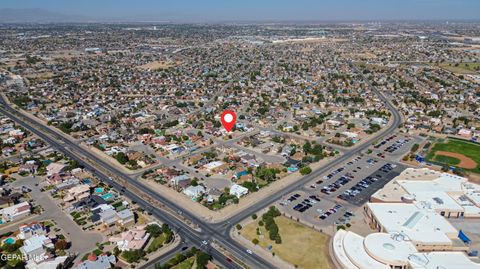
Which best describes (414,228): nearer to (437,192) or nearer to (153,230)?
(437,192)

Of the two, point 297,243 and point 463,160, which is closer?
point 297,243


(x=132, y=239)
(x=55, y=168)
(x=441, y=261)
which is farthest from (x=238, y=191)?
(x=55, y=168)

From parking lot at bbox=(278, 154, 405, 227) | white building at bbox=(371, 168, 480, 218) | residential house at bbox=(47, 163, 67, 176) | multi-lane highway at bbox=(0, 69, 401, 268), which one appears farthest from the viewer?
residential house at bbox=(47, 163, 67, 176)

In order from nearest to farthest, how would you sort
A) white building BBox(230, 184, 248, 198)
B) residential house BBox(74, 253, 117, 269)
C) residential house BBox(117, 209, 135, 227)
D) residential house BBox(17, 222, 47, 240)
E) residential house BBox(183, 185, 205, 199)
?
residential house BBox(74, 253, 117, 269) < residential house BBox(17, 222, 47, 240) < residential house BBox(117, 209, 135, 227) < residential house BBox(183, 185, 205, 199) < white building BBox(230, 184, 248, 198)

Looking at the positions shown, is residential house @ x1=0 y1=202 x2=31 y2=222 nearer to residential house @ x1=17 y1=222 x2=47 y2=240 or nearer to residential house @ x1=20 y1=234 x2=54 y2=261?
residential house @ x1=17 y1=222 x2=47 y2=240

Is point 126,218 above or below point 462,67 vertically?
below

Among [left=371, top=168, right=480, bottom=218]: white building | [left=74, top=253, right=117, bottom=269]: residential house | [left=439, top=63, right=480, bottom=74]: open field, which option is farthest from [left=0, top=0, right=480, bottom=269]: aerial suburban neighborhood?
[left=439, top=63, right=480, bottom=74]: open field

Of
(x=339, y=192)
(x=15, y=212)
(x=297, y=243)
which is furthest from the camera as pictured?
(x=339, y=192)

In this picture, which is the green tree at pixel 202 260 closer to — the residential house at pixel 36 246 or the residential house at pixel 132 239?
the residential house at pixel 132 239
